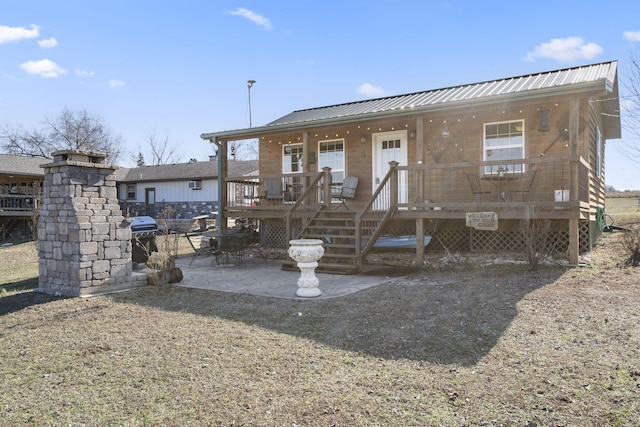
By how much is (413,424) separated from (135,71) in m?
25.4

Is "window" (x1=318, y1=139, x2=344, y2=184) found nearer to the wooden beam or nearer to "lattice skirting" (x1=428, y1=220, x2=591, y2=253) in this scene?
the wooden beam

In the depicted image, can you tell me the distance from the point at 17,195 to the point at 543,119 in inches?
923

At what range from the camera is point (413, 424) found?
2.66 m

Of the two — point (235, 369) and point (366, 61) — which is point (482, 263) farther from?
point (366, 61)

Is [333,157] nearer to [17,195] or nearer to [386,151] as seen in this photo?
[386,151]

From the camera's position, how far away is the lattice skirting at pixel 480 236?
29.2 feet

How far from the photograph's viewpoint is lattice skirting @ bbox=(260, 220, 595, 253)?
29.2ft

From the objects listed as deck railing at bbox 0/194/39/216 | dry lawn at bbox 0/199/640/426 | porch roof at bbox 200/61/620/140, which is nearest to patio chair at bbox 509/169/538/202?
porch roof at bbox 200/61/620/140

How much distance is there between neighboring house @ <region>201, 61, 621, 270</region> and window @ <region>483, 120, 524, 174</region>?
0.02m

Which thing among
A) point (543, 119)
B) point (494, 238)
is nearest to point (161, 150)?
point (494, 238)

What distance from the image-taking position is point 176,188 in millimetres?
27078

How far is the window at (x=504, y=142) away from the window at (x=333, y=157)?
3.79 m

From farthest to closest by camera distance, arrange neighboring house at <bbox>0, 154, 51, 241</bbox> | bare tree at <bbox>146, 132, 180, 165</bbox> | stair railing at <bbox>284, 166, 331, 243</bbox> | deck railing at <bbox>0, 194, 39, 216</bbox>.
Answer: bare tree at <bbox>146, 132, 180, 165</bbox> < neighboring house at <bbox>0, 154, 51, 241</bbox> < deck railing at <bbox>0, 194, 39, 216</bbox> < stair railing at <bbox>284, 166, 331, 243</bbox>

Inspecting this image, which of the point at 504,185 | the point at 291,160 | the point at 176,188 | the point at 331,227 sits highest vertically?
the point at 291,160
